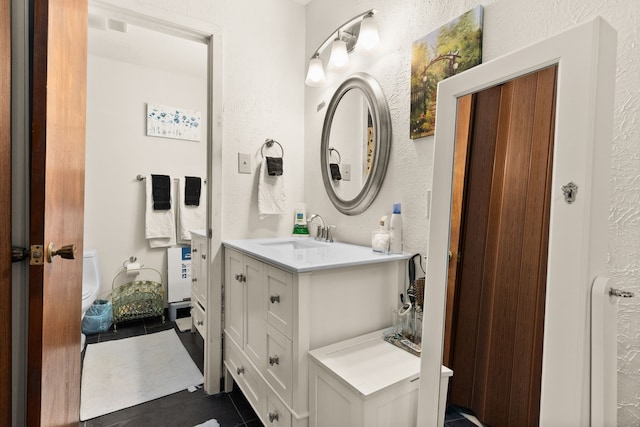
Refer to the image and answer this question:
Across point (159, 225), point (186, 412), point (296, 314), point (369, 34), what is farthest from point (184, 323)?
point (369, 34)

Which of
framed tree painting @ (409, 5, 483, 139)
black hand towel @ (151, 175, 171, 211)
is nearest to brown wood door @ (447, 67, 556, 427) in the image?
framed tree painting @ (409, 5, 483, 139)

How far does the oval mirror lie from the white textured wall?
0.05 metres

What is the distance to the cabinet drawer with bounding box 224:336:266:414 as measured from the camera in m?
1.48

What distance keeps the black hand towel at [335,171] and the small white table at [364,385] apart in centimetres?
95

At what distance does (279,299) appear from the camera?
1.26 metres

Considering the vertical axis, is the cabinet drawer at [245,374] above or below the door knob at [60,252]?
below

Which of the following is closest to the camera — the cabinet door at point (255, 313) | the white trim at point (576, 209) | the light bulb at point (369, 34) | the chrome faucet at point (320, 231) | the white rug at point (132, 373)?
the white trim at point (576, 209)

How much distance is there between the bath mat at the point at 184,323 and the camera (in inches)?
111

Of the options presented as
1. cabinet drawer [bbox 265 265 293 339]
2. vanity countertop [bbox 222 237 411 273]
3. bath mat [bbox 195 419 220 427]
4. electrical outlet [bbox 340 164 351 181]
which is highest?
electrical outlet [bbox 340 164 351 181]

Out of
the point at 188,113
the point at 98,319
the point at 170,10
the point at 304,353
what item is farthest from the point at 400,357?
the point at 188,113

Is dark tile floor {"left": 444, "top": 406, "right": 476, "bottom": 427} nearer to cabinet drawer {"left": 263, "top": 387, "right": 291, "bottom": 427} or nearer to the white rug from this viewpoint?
cabinet drawer {"left": 263, "top": 387, "right": 291, "bottom": 427}

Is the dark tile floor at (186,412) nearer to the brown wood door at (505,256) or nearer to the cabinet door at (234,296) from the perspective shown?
the cabinet door at (234,296)

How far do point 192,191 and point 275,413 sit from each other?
2.43 m

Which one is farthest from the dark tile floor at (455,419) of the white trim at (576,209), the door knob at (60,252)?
the door knob at (60,252)
